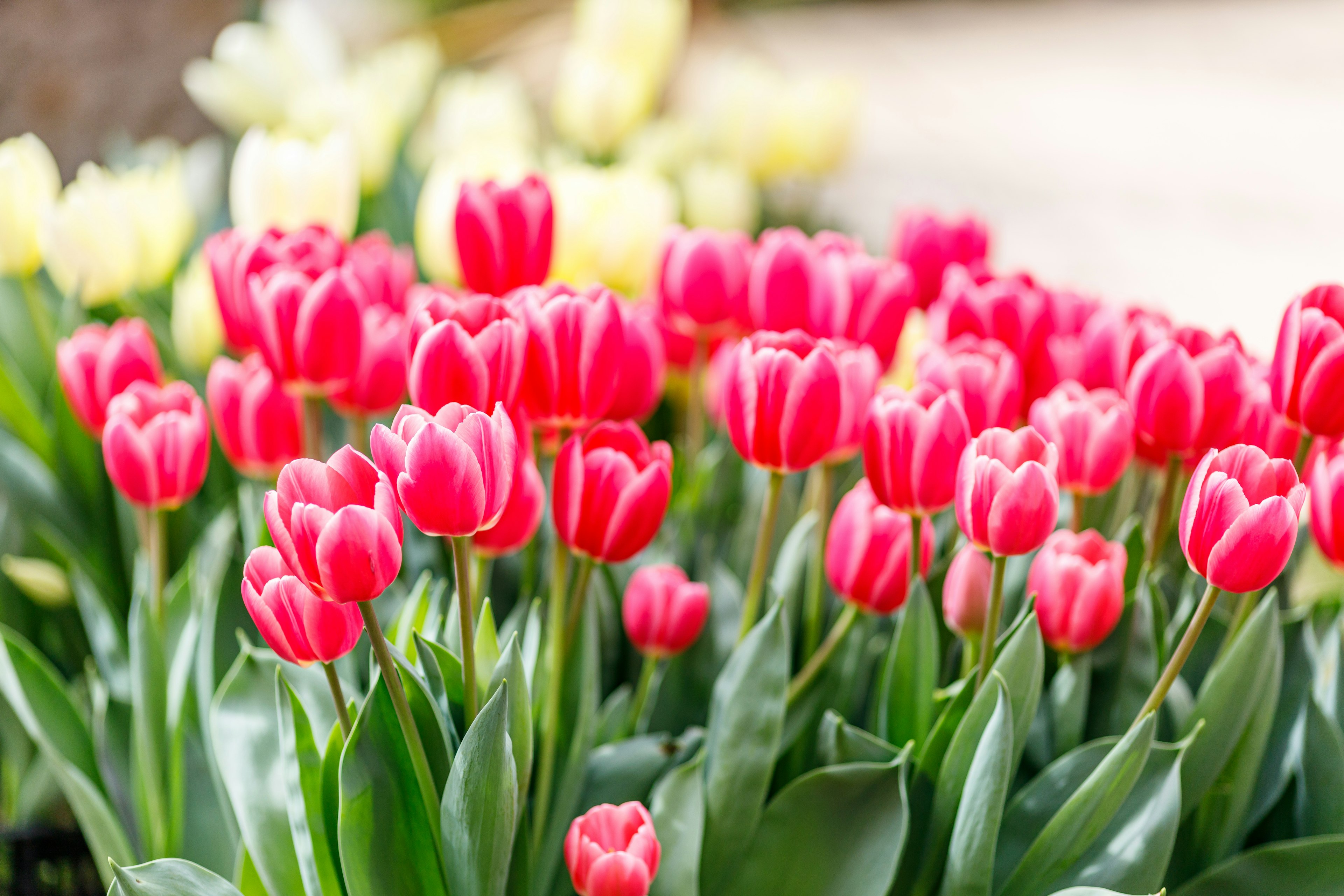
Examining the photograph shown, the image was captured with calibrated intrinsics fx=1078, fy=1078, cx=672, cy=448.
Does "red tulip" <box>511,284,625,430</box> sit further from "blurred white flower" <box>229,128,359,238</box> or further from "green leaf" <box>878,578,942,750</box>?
"blurred white flower" <box>229,128,359,238</box>

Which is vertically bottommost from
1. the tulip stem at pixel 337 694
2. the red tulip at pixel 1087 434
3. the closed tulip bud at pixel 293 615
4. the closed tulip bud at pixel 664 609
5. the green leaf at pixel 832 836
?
the green leaf at pixel 832 836

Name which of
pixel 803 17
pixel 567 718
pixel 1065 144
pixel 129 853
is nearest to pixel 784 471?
pixel 567 718

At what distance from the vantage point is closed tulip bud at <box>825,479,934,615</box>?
51 cm

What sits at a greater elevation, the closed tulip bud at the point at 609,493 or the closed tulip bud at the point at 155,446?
the closed tulip bud at the point at 609,493

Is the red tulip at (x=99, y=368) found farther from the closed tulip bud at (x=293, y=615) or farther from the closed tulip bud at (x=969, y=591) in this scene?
the closed tulip bud at (x=969, y=591)

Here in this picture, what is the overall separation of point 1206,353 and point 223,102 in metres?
1.07

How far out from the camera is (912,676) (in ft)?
1.71

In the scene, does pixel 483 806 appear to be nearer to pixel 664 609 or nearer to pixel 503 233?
pixel 664 609

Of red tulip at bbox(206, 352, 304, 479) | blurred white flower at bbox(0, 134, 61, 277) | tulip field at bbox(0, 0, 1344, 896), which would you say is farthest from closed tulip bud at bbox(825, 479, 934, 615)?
blurred white flower at bbox(0, 134, 61, 277)

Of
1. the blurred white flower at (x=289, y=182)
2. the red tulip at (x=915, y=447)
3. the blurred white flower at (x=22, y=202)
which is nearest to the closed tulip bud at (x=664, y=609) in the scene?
the red tulip at (x=915, y=447)

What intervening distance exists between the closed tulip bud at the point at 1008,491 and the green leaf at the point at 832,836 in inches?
4.3

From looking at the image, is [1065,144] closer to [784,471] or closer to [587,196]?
[587,196]

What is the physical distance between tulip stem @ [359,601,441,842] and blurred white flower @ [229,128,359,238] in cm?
46

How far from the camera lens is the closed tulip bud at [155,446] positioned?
0.54 meters
